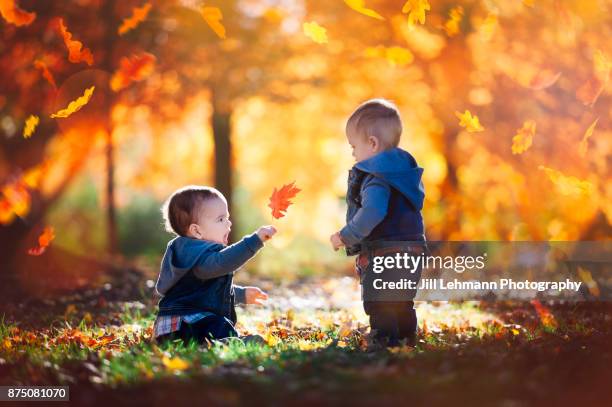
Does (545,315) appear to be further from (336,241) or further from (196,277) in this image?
(196,277)

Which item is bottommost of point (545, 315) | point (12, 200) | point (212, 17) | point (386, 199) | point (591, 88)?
point (545, 315)

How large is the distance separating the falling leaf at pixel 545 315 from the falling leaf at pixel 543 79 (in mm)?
3791

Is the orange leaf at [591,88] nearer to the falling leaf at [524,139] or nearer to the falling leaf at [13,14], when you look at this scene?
the falling leaf at [524,139]

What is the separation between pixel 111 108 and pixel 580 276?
22.5ft

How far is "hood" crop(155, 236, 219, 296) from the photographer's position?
4.92 m

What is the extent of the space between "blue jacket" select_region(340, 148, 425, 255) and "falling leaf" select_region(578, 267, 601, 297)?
2.87 metres

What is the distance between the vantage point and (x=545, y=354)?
4.39 metres

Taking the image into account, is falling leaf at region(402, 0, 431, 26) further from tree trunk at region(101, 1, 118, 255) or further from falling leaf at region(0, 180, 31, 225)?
falling leaf at region(0, 180, 31, 225)

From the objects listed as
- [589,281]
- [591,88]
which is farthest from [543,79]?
[589,281]

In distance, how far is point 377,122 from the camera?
5.01 m

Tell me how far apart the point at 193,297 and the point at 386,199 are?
4.45 ft

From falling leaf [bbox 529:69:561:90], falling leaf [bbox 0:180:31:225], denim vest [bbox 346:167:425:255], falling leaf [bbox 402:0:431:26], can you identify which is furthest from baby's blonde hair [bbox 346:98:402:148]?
falling leaf [bbox 0:180:31:225]

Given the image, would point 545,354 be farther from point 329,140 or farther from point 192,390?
point 329,140

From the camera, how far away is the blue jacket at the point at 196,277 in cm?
485
